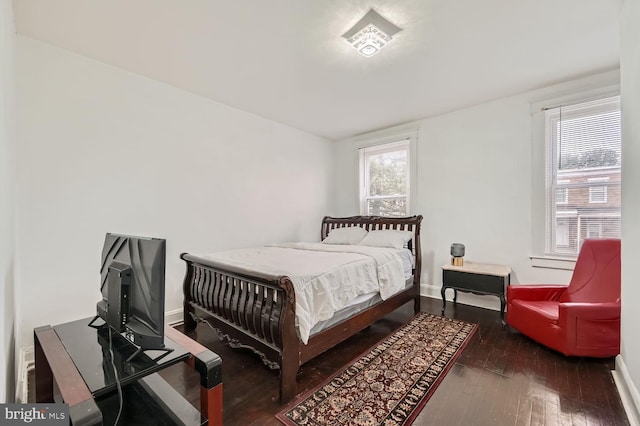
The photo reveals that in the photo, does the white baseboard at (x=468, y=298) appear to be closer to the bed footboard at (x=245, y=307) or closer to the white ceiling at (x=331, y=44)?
the white ceiling at (x=331, y=44)

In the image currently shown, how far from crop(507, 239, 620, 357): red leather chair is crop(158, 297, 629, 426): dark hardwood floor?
0.50 ft

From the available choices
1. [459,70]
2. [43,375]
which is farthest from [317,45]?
[43,375]

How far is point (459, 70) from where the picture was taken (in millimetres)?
2715

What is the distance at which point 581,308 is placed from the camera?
85.0 inches

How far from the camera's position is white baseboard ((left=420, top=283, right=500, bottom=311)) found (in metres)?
3.47

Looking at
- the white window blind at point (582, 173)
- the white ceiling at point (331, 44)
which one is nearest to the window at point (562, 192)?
the white window blind at point (582, 173)

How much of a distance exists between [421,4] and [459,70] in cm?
110

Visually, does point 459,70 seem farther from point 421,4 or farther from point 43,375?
point 43,375

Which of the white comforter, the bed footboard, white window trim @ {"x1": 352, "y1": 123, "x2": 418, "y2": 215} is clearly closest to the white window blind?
white window trim @ {"x1": 352, "y1": 123, "x2": 418, "y2": 215}

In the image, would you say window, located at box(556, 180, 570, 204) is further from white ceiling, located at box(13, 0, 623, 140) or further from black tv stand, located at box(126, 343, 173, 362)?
black tv stand, located at box(126, 343, 173, 362)

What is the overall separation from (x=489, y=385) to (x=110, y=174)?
12.0 feet

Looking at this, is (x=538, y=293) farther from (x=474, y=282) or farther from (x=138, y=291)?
(x=138, y=291)

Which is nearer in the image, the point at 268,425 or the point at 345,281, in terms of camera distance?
the point at 268,425

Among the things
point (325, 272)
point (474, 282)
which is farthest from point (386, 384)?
point (474, 282)
